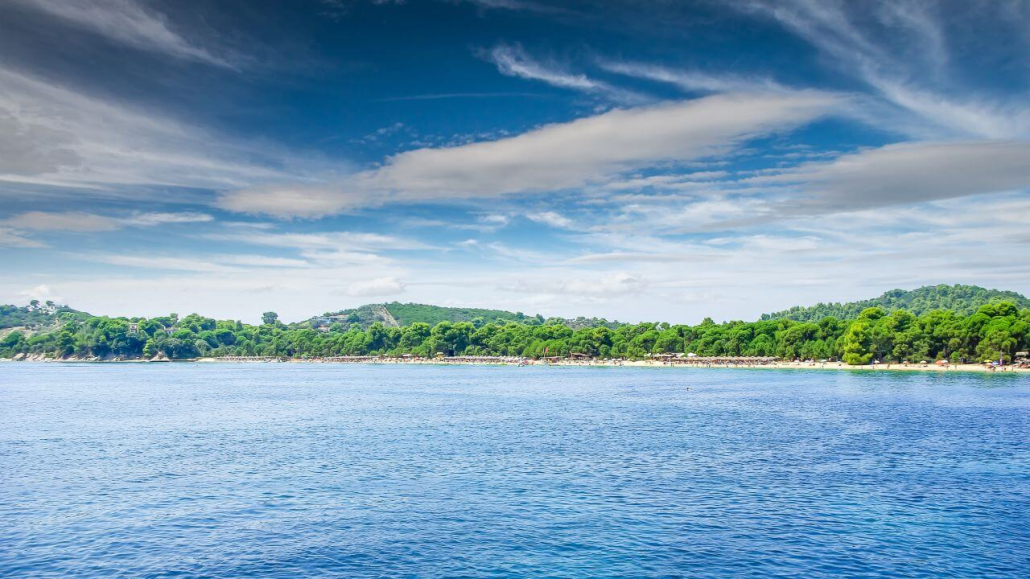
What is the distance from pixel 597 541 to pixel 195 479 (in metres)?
29.6

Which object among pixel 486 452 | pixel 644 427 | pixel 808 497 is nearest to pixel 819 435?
pixel 644 427

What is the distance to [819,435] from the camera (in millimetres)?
66000

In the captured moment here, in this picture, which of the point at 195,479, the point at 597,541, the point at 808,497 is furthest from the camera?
the point at 195,479

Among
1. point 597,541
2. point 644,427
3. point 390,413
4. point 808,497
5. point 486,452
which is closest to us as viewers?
point 597,541

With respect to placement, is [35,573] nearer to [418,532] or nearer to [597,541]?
[418,532]

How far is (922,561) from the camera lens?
30094 millimetres

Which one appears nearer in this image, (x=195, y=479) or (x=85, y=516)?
(x=85, y=516)

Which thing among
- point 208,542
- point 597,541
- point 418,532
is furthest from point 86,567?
point 597,541

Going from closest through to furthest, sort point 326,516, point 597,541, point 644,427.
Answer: point 597,541 → point 326,516 → point 644,427

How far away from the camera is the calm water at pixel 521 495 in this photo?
30484mm

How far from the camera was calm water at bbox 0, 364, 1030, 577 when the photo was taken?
30.5 m

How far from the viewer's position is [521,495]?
41.7 metres

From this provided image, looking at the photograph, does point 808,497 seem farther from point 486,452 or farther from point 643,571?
point 486,452

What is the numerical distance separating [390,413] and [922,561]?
70.5 meters
